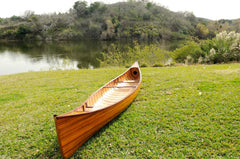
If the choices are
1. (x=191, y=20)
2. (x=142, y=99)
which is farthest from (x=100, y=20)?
(x=142, y=99)

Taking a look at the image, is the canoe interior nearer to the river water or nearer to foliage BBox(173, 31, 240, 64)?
foliage BBox(173, 31, 240, 64)

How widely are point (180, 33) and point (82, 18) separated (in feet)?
151

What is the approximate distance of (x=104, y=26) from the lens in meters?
62.7

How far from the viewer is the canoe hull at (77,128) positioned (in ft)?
7.39

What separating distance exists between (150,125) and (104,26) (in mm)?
64405

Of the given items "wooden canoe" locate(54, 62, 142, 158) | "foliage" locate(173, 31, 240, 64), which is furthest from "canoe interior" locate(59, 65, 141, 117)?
"foliage" locate(173, 31, 240, 64)

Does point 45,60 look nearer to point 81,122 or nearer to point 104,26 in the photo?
point 81,122

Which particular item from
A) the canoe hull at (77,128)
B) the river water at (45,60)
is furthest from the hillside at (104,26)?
the canoe hull at (77,128)

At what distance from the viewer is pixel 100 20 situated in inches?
2650

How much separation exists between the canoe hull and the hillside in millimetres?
50584

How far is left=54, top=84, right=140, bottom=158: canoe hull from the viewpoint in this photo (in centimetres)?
225

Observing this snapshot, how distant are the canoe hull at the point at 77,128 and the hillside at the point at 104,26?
5058 centimetres

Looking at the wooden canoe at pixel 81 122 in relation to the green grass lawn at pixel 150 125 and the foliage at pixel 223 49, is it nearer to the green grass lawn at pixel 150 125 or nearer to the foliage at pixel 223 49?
the green grass lawn at pixel 150 125

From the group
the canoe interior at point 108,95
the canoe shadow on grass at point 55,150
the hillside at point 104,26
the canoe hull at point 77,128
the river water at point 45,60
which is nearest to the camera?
the canoe hull at point 77,128
